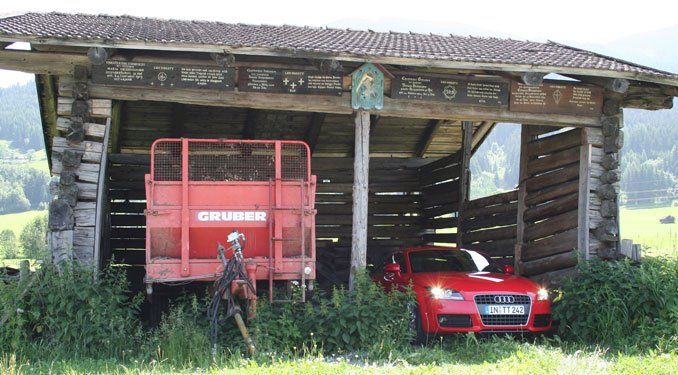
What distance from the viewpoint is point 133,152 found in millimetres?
18578

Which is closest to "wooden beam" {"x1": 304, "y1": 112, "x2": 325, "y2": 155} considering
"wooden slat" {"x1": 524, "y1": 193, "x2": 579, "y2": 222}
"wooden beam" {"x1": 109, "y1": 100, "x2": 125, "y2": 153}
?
"wooden beam" {"x1": 109, "y1": 100, "x2": 125, "y2": 153}

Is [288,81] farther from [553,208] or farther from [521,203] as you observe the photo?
[521,203]

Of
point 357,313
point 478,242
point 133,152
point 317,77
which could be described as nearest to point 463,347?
point 357,313

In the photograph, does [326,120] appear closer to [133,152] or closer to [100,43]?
[133,152]

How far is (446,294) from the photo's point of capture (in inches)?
465

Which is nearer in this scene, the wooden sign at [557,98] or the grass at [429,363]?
the grass at [429,363]

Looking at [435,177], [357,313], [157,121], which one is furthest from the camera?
[435,177]

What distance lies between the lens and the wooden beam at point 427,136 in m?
19.1

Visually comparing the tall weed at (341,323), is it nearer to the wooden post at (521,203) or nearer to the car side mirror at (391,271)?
the car side mirror at (391,271)

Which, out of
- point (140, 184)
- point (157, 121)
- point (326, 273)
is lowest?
point (326, 273)

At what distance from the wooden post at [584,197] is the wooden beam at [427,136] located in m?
5.16

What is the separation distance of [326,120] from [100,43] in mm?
7541

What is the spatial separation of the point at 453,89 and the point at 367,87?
4.50ft

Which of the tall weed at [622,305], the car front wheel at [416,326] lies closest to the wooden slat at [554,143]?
the tall weed at [622,305]
